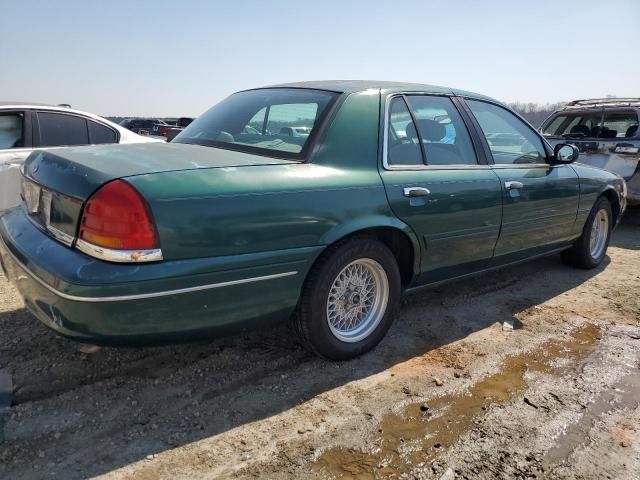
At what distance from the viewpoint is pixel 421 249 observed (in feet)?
10.4

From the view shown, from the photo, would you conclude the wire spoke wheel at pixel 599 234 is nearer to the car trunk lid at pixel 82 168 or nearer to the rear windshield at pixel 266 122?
the rear windshield at pixel 266 122

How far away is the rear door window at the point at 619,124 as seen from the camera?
282 inches

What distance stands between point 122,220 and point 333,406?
1332 mm

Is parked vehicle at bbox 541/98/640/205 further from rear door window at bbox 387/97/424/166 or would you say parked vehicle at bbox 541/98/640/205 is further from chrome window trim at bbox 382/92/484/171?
rear door window at bbox 387/97/424/166

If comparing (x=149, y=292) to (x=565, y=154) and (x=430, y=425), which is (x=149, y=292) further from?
(x=565, y=154)

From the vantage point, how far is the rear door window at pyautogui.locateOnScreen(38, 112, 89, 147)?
516 cm

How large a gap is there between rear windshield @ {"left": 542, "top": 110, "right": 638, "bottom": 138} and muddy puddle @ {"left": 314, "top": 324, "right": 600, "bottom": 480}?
5.26 metres

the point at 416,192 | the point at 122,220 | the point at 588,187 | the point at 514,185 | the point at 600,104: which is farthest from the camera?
the point at 600,104

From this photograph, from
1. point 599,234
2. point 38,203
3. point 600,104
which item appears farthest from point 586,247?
point 38,203

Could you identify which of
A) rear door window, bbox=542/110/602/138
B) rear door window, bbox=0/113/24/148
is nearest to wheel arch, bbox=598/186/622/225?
rear door window, bbox=542/110/602/138

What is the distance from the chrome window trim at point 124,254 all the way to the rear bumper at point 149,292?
0.02 m

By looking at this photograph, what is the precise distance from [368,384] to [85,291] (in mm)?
1506

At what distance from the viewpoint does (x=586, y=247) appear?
4949 millimetres

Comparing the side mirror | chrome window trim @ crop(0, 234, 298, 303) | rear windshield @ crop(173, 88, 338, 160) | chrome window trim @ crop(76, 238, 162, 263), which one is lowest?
chrome window trim @ crop(0, 234, 298, 303)
